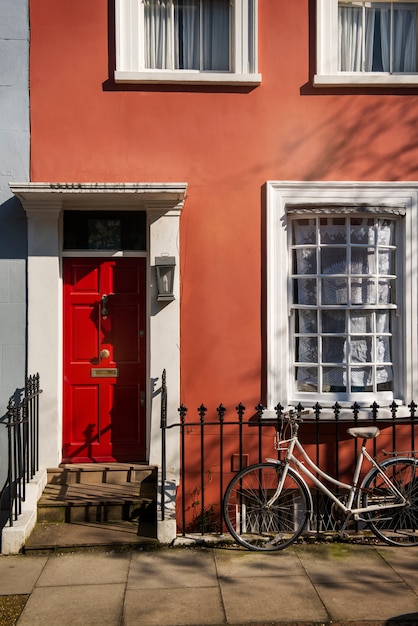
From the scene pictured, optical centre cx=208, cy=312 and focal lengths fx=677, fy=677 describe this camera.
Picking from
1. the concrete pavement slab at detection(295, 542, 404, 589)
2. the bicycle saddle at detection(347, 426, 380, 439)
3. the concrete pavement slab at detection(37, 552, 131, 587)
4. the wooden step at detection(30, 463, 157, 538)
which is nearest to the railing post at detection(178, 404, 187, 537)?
the wooden step at detection(30, 463, 157, 538)

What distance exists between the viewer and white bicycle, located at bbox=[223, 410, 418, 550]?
6238mm

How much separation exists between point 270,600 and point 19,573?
209 cm

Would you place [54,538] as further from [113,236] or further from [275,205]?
[275,205]

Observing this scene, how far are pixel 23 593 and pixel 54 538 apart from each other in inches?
37.8

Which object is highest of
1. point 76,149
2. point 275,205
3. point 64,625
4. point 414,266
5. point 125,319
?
point 76,149

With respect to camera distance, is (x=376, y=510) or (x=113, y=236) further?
(x=113, y=236)

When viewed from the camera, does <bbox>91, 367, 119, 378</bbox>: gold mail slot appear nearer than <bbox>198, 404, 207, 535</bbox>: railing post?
No

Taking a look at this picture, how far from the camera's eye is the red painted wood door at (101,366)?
A: 291 inches

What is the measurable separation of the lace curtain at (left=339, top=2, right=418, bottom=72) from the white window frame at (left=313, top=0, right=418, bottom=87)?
0.20m

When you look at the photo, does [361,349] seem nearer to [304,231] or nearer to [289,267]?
[289,267]

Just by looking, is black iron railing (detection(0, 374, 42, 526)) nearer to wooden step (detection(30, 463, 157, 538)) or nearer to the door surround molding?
the door surround molding

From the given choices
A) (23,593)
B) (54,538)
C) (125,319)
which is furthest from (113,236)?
(23,593)

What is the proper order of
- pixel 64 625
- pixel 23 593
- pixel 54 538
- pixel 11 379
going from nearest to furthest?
pixel 64 625 < pixel 23 593 < pixel 54 538 < pixel 11 379

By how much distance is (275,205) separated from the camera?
23.7ft
